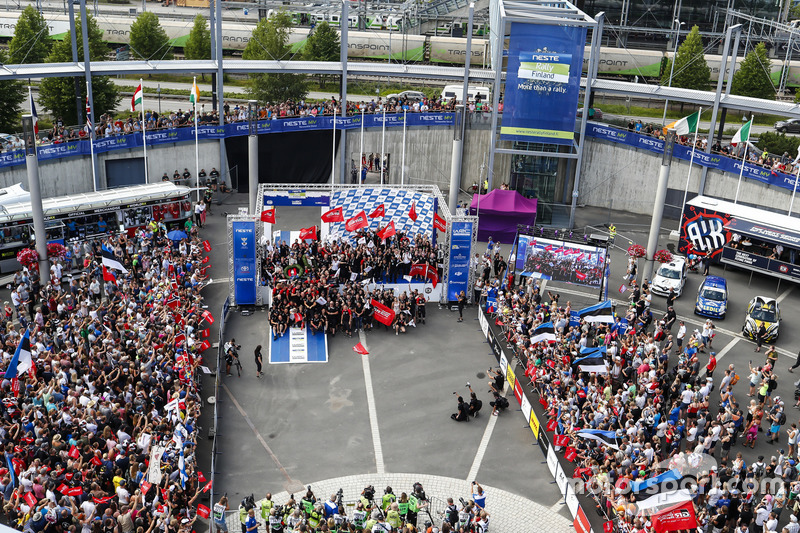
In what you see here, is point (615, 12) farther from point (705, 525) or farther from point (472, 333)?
point (705, 525)

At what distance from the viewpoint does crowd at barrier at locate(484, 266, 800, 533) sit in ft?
68.4

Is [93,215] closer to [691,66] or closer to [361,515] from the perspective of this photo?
[361,515]

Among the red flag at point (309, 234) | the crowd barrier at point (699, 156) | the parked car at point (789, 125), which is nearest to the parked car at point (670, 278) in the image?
the crowd barrier at point (699, 156)

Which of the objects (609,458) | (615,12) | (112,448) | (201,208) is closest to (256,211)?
(201,208)

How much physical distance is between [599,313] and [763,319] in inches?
282

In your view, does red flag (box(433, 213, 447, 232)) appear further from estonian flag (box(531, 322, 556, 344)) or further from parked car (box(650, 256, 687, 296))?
parked car (box(650, 256, 687, 296))

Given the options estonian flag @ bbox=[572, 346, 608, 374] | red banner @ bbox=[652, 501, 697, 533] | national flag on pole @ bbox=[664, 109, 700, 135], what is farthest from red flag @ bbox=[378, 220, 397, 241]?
red banner @ bbox=[652, 501, 697, 533]

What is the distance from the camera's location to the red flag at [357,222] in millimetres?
33750

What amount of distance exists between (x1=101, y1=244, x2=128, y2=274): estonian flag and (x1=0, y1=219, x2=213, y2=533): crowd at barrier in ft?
0.21

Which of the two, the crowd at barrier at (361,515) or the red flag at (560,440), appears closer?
the crowd at barrier at (361,515)

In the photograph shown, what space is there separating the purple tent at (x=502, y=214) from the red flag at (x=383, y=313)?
461 inches

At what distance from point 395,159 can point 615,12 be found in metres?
31.7

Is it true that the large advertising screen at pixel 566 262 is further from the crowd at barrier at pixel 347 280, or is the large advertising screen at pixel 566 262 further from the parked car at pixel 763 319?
the parked car at pixel 763 319

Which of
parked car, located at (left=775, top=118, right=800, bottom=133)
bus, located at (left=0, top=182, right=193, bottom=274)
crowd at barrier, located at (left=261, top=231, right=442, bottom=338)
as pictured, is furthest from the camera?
parked car, located at (left=775, top=118, right=800, bottom=133)
